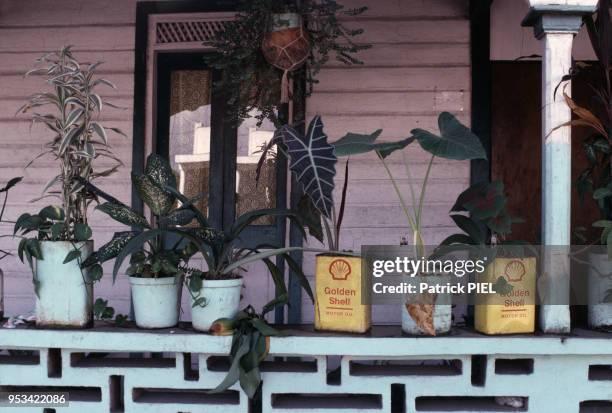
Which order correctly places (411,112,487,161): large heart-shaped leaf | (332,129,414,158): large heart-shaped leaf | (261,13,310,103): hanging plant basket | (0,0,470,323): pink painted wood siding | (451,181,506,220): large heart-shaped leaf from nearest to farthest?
(411,112,487,161): large heart-shaped leaf → (332,129,414,158): large heart-shaped leaf → (451,181,506,220): large heart-shaped leaf → (261,13,310,103): hanging plant basket → (0,0,470,323): pink painted wood siding

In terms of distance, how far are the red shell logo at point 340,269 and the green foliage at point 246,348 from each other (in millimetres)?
318

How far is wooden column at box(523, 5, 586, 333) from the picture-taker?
2496 mm

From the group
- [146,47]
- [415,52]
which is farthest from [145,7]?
[415,52]

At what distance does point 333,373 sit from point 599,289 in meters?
1.15

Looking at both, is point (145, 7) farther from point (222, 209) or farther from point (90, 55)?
point (222, 209)

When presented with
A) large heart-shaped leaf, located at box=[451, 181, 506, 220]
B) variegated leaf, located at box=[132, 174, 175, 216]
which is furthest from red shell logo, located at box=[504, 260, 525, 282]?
variegated leaf, located at box=[132, 174, 175, 216]

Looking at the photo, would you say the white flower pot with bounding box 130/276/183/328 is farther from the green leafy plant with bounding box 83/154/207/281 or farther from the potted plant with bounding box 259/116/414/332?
the potted plant with bounding box 259/116/414/332

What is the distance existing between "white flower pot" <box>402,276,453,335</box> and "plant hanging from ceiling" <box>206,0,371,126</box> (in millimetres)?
1261

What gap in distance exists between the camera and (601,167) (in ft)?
8.99

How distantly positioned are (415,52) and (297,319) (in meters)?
1.75

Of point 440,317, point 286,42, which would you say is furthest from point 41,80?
point 440,317

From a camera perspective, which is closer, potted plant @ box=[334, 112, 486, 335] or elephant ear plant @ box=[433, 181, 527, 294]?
potted plant @ box=[334, 112, 486, 335]

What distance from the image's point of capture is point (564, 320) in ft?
8.18

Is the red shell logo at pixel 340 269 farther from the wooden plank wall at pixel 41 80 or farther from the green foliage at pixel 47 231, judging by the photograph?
the wooden plank wall at pixel 41 80
